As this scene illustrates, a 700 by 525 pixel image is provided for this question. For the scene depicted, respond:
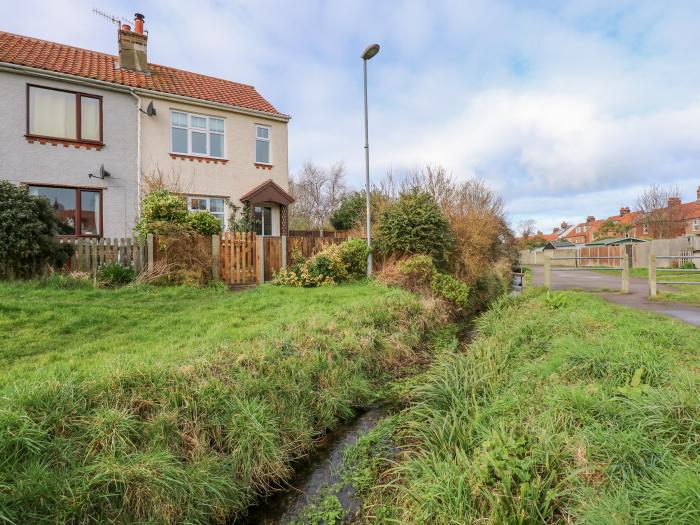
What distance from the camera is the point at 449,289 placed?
1125 centimetres

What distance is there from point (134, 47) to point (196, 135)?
467 centimetres

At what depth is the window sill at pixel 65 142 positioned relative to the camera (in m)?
12.6

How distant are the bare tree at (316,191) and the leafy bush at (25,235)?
88.4 ft

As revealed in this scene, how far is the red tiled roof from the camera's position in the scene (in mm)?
13298

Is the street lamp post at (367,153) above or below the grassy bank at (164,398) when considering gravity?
above

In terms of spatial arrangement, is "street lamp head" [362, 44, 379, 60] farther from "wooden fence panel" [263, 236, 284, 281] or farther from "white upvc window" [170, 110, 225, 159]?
"white upvc window" [170, 110, 225, 159]

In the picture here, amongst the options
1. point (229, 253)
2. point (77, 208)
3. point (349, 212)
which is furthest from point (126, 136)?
point (349, 212)

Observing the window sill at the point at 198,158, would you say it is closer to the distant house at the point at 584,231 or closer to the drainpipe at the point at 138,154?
the drainpipe at the point at 138,154

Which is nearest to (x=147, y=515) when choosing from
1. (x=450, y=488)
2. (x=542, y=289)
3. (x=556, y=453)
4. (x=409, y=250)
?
(x=450, y=488)

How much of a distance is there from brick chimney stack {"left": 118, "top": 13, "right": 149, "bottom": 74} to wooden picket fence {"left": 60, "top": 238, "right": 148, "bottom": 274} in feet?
33.3

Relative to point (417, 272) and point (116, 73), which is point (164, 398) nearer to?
point (417, 272)

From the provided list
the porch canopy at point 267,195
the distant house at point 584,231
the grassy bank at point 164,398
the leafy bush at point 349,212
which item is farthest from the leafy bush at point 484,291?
the distant house at point 584,231

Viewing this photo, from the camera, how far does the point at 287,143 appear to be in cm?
1770

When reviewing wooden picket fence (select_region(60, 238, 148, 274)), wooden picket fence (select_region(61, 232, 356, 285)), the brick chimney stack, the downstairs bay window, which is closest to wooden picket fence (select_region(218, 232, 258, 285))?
wooden picket fence (select_region(61, 232, 356, 285))
